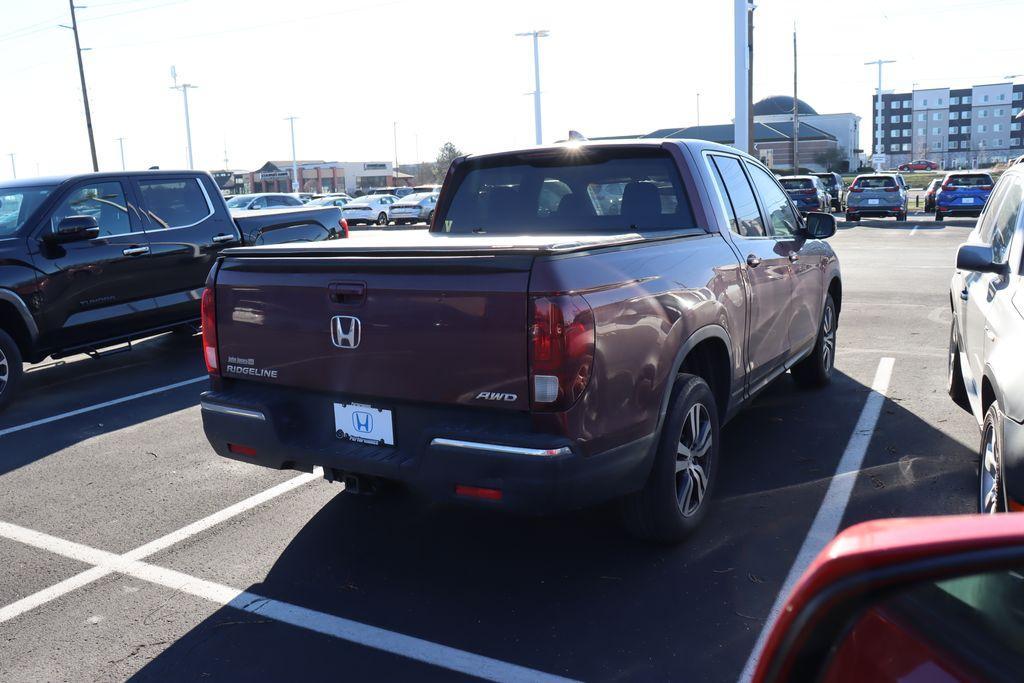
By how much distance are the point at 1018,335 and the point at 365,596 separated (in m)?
2.85

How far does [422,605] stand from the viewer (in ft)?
12.2

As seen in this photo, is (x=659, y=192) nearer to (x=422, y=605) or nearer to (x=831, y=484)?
(x=831, y=484)

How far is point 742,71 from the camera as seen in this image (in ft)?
84.6

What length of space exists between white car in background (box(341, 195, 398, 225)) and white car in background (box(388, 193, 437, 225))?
0.42 metres

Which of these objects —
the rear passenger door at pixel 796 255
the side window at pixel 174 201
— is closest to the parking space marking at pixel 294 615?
the rear passenger door at pixel 796 255

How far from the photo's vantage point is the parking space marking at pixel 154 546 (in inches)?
152

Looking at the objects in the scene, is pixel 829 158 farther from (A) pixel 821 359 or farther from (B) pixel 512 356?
(B) pixel 512 356

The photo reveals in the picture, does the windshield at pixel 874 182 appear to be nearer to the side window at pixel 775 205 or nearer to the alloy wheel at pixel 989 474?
the side window at pixel 775 205

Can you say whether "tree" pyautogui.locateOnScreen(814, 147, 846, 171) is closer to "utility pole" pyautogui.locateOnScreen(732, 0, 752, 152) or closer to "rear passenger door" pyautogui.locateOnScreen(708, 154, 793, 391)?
"utility pole" pyautogui.locateOnScreen(732, 0, 752, 152)

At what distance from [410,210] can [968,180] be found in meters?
21.2

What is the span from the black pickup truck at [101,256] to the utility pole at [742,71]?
1899 cm

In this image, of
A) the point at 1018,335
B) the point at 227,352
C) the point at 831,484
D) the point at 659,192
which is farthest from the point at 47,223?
the point at 1018,335

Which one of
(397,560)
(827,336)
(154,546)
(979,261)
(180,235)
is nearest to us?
(397,560)

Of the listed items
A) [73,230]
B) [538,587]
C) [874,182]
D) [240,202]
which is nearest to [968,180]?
[874,182]
